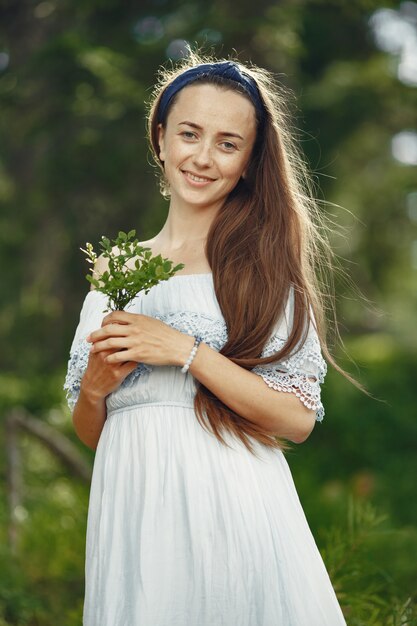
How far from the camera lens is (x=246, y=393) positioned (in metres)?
2.98

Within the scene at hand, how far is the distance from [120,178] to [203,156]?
6.68m

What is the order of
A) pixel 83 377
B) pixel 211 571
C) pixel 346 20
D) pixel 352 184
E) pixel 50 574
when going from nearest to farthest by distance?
pixel 211 571
pixel 83 377
pixel 50 574
pixel 346 20
pixel 352 184

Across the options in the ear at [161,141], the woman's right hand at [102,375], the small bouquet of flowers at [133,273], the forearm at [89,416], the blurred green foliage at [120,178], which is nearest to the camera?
the small bouquet of flowers at [133,273]

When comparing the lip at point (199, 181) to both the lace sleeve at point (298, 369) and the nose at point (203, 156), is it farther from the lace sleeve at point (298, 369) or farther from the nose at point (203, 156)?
the lace sleeve at point (298, 369)

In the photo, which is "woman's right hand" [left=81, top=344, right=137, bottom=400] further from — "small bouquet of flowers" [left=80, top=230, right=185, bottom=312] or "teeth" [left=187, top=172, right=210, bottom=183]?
"teeth" [left=187, top=172, right=210, bottom=183]

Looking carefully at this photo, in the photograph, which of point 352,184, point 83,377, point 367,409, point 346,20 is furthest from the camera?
point 352,184

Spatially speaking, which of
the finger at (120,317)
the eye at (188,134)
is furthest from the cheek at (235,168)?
the finger at (120,317)

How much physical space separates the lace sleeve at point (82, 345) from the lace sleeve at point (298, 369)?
0.52 metres

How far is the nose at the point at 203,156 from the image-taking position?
10.5ft

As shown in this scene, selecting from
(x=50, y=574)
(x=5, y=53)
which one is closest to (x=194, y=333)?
(x=50, y=574)

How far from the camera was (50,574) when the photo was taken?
5941 mm

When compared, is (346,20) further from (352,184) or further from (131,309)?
(131,309)

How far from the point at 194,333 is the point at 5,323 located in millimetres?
8401

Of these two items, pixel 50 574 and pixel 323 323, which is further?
pixel 50 574
